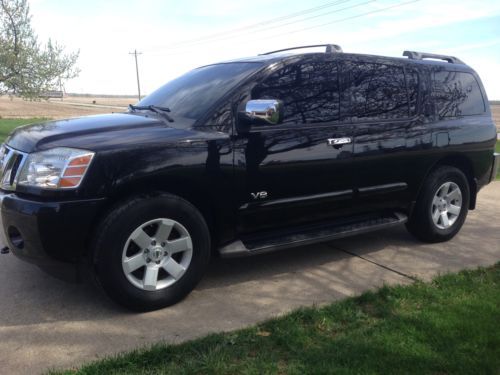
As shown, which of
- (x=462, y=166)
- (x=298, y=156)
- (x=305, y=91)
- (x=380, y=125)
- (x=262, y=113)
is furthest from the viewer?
(x=462, y=166)

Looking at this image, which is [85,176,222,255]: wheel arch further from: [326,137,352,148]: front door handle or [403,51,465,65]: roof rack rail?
[403,51,465,65]: roof rack rail

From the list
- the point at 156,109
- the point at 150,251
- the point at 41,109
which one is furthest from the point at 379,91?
the point at 41,109

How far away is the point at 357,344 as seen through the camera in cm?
296

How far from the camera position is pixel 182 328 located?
10.5 ft

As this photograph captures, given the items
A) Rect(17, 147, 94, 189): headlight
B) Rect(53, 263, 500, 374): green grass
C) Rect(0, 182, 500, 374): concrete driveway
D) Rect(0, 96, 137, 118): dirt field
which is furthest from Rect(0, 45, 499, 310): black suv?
Rect(0, 96, 137, 118): dirt field

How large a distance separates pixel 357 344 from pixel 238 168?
1.52 meters

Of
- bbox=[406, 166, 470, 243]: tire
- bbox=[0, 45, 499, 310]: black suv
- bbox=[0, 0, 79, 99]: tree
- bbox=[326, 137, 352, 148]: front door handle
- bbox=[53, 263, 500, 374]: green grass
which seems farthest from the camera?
bbox=[0, 0, 79, 99]: tree

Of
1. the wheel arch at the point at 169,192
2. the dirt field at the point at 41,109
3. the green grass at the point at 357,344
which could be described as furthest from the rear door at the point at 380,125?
the dirt field at the point at 41,109

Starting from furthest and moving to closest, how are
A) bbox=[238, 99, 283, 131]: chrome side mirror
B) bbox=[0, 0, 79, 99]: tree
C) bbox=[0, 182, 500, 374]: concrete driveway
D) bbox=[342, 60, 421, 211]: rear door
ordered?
bbox=[0, 0, 79, 99]: tree < bbox=[342, 60, 421, 211]: rear door < bbox=[238, 99, 283, 131]: chrome side mirror < bbox=[0, 182, 500, 374]: concrete driveway

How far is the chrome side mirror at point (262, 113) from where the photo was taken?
348 centimetres

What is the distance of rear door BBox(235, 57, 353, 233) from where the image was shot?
3.77m

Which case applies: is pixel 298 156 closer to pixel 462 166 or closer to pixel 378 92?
pixel 378 92

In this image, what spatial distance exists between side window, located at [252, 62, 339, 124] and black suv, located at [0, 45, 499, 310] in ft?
0.03

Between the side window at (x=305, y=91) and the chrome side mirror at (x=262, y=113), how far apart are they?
0.78 feet
